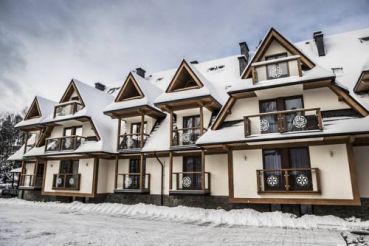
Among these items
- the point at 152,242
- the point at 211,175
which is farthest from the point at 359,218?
the point at 152,242

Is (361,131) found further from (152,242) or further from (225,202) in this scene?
(152,242)

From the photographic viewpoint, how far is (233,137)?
13.6 meters

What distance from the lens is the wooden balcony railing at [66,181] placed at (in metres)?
19.4

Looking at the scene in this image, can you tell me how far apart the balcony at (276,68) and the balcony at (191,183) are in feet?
21.2

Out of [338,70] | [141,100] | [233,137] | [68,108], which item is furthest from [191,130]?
[68,108]

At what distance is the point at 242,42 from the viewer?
2247 cm

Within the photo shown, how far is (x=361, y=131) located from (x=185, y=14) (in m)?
12.6

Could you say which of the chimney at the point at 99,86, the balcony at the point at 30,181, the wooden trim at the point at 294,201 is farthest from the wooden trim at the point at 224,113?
the chimney at the point at 99,86

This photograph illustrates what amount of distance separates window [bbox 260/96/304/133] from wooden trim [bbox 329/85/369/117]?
1661 millimetres

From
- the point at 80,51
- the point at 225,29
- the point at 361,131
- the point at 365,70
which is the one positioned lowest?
the point at 361,131

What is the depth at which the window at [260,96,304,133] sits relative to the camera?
13.1m

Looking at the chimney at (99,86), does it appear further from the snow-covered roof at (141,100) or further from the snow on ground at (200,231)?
the snow on ground at (200,231)

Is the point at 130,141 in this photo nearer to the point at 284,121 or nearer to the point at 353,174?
the point at 284,121

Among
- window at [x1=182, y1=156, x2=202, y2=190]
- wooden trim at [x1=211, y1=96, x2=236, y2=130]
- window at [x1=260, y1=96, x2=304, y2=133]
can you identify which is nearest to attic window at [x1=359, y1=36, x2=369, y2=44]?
window at [x1=260, y1=96, x2=304, y2=133]
